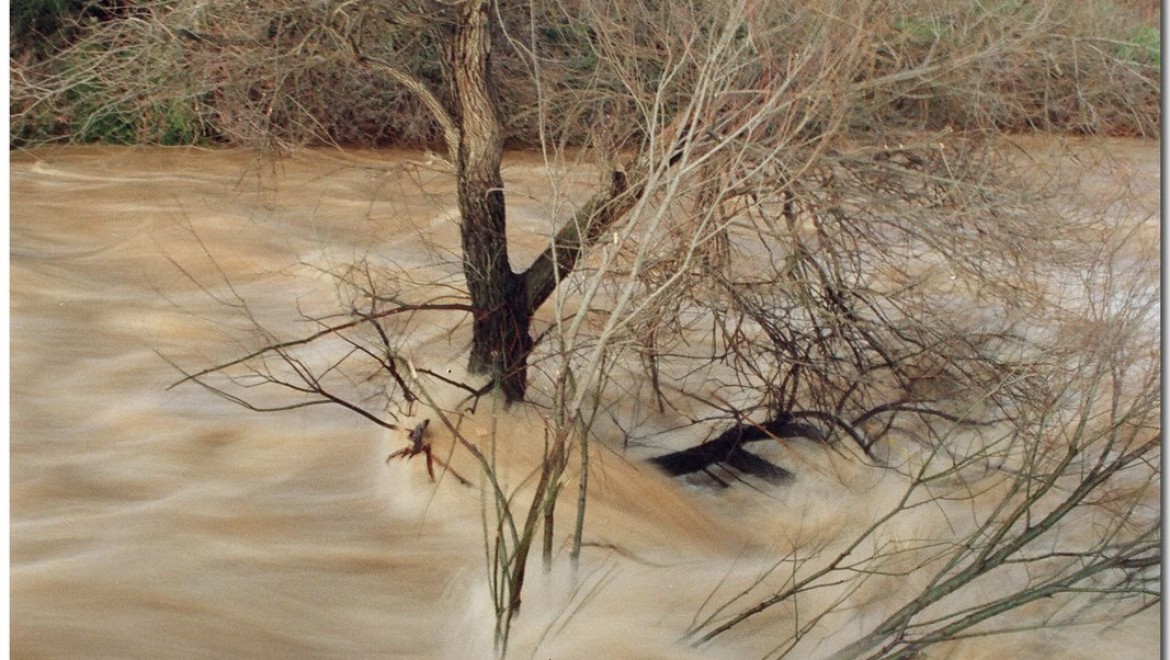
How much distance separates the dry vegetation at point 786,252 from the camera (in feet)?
7.55

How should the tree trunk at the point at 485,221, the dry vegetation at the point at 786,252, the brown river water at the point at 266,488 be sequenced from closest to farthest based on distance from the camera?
the brown river water at the point at 266,488 < the dry vegetation at the point at 786,252 < the tree trunk at the point at 485,221

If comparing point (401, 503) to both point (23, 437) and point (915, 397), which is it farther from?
point (915, 397)

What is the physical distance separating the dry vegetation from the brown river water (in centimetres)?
5

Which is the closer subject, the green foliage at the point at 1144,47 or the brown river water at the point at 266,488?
the brown river water at the point at 266,488

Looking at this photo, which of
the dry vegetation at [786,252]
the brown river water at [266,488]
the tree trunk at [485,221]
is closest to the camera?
the brown river water at [266,488]

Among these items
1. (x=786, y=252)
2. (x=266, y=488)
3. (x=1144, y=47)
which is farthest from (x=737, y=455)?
(x=1144, y=47)

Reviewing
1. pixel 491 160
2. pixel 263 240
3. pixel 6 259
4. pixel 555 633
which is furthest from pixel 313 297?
pixel 555 633

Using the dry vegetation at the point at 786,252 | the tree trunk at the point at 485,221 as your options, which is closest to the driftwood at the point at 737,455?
the dry vegetation at the point at 786,252

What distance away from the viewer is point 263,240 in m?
2.69

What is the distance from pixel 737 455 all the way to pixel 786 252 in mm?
354

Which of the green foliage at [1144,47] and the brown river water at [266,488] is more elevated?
the green foliage at [1144,47]

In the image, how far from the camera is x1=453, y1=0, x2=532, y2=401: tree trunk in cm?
254

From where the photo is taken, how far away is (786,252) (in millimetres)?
2562

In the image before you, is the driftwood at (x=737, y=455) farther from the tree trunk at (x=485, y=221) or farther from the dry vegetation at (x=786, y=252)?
the tree trunk at (x=485, y=221)
